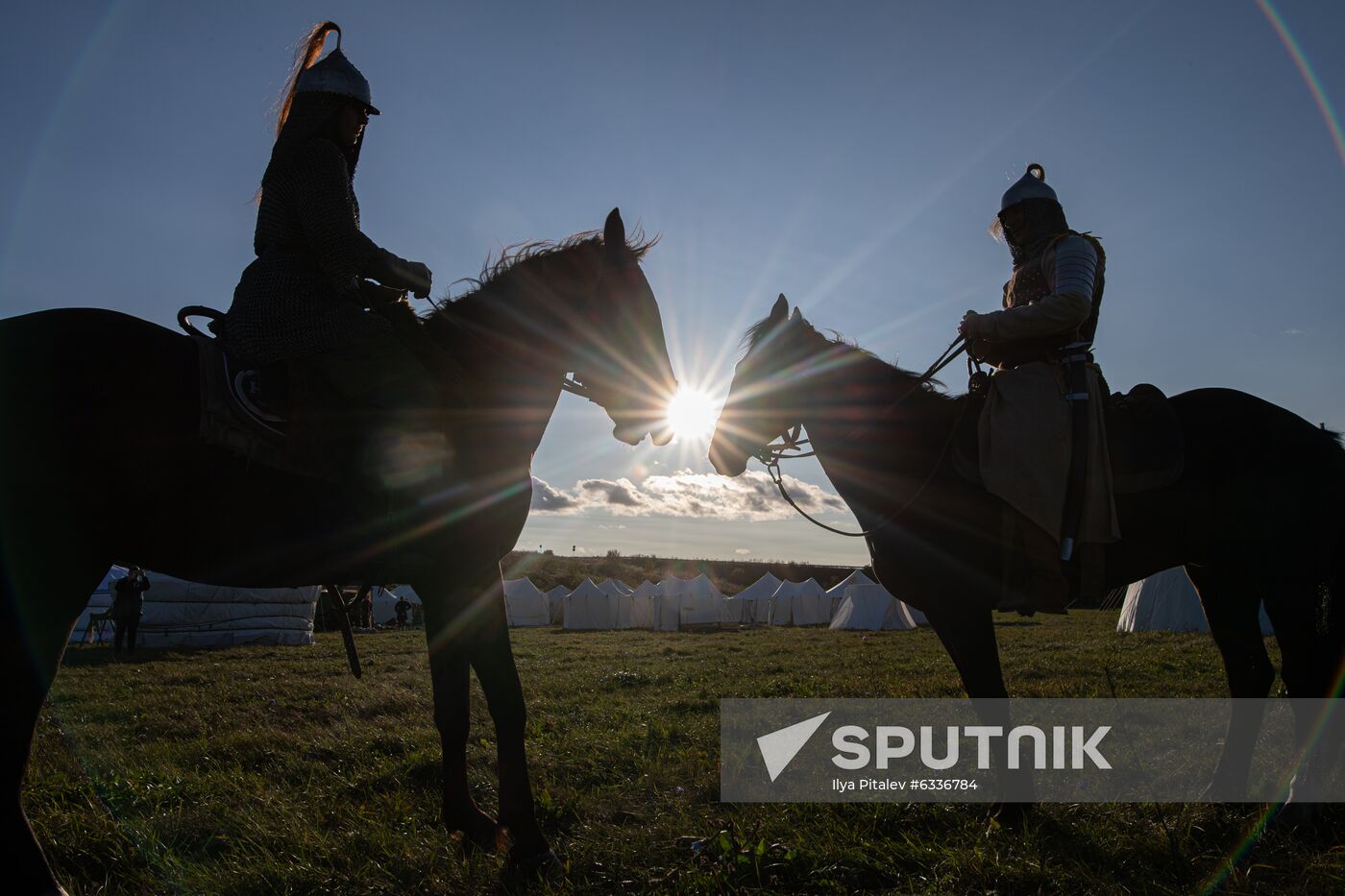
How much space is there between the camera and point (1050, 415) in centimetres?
434

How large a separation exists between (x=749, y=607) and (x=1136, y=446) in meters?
38.4

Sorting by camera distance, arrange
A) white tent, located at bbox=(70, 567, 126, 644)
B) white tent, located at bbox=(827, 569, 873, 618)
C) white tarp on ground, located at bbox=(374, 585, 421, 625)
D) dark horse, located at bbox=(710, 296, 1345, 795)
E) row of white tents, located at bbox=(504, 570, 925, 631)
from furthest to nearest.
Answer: white tarp on ground, located at bbox=(374, 585, 421, 625)
row of white tents, located at bbox=(504, 570, 925, 631)
white tent, located at bbox=(827, 569, 873, 618)
white tent, located at bbox=(70, 567, 126, 644)
dark horse, located at bbox=(710, 296, 1345, 795)

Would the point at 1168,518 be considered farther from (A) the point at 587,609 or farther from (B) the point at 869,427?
(A) the point at 587,609

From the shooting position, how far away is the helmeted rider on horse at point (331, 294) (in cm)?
338

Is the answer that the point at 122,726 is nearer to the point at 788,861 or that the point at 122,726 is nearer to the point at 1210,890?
the point at 788,861

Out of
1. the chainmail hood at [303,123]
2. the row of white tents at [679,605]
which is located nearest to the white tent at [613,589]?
the row of white tents at [679,605]

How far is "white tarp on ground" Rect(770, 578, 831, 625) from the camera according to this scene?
132 feet

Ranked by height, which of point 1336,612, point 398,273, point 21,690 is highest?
point 398,273

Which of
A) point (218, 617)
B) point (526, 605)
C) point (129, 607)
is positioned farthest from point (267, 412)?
point (526, 605)

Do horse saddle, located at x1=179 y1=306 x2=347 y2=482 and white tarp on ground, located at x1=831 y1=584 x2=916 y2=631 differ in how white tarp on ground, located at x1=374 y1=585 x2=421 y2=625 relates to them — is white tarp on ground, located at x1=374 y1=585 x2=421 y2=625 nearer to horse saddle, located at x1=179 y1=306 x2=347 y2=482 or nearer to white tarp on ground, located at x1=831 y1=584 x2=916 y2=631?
white tarp on ground, located at x1=831 y1=584 x2=916 y2=631

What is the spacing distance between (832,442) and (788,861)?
2.67m

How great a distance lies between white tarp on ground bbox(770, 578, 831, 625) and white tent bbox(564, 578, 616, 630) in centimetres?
956

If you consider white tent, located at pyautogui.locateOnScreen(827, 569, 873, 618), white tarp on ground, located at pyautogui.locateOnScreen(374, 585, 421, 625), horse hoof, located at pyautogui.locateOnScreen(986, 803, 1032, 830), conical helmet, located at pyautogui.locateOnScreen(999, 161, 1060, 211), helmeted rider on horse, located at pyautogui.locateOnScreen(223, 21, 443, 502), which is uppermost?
conical helmet, located at pyautogui.locateOnScreen(999, 161, 1060, 211)

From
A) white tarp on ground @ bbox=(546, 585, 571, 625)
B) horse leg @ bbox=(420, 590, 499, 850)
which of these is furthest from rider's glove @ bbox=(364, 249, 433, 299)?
white tarp on ground @ bbox=(546, 585, 571, 625)
